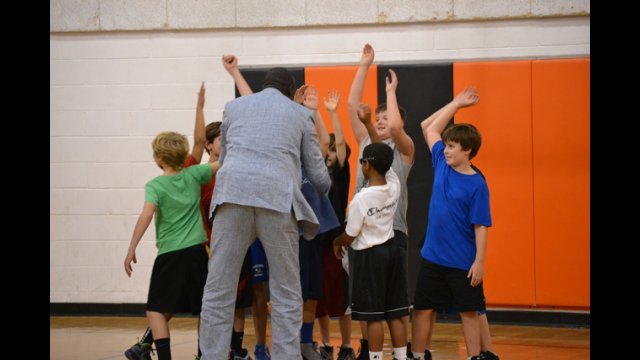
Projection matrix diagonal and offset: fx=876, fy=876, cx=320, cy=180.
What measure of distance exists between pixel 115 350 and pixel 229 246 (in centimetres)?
214

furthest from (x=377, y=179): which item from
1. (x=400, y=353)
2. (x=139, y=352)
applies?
(x=139, y=352)

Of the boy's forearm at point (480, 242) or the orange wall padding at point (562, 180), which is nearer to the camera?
the boy's forearm at point (480, 242)

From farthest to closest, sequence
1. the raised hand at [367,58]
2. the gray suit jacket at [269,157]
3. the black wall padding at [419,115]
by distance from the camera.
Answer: the black wall padding at [419,115] → the raised hand at [367,58] → the gray suit jacket at [269,157]

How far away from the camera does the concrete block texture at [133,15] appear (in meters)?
8.05

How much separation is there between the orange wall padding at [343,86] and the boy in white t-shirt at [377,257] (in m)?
2.72

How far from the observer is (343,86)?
7633mm

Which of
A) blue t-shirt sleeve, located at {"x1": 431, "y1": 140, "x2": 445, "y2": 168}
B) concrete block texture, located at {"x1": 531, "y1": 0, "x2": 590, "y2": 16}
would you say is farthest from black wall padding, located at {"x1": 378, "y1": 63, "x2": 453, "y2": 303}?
blue t-shirt sleeve, located at {"x1": 431, "y1": 140, "x2": 445, "y2": 168}

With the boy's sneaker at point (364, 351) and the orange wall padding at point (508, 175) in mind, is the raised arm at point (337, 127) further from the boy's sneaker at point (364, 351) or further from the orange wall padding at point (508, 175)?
the orange wall padding at point (508, 175)

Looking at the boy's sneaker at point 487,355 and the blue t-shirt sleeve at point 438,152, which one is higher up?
the blue t-shirt sleeve at point 438,152

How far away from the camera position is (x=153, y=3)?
26.5 ft

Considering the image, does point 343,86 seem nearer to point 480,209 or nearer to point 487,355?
point 480,209

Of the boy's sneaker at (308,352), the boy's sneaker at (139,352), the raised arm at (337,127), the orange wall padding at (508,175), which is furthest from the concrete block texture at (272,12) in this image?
the boy's sneaker at (139,352)

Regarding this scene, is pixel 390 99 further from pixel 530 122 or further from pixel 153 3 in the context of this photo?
pixel 153 3

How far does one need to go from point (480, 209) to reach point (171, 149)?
5.71 ft
